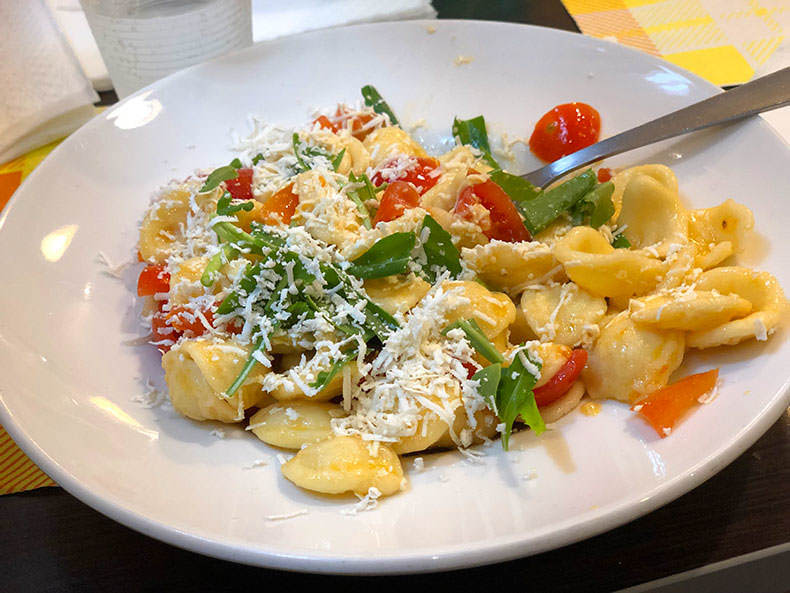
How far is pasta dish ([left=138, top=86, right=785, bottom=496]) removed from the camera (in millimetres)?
1324

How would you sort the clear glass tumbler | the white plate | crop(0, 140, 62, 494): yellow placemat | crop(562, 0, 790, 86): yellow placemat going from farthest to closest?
crop(562, 0, 790, 86): yellow placemat → the clear glass tumbler → crop(0, 140, 62, 494): yellow placemat → the white plate

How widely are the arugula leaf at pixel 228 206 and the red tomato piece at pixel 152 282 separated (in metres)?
0.20

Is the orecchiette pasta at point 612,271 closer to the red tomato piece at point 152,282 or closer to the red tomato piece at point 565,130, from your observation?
the red tomato piece at point 565,130

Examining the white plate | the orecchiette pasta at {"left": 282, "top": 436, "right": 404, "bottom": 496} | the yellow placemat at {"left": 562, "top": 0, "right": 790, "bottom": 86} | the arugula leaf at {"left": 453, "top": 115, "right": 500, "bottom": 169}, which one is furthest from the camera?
the yellow placemat at {"left": 562, "top": 0, "right": 790, "bottom": 86}

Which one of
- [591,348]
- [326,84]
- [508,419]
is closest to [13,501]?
[508,419]

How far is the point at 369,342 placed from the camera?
1.48 meters

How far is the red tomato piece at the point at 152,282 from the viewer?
165 cm

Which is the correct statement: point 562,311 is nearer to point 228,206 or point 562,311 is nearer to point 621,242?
point 621,242

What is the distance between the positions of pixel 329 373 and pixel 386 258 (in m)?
0.30

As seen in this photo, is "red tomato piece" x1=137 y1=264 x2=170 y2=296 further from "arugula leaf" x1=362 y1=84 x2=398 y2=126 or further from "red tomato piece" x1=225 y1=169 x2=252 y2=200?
"arugula leaf" x1=362 y1=84 x2=398 y2=126

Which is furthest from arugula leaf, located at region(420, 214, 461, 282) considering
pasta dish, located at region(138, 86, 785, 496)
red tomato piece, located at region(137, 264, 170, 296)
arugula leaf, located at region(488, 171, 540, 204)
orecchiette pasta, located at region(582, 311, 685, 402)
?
red tomato piece, located at region(137, 264, 170, 296)

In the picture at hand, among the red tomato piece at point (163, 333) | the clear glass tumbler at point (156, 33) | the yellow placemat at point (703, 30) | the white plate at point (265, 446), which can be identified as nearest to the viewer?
the white plate at point (265, 446)

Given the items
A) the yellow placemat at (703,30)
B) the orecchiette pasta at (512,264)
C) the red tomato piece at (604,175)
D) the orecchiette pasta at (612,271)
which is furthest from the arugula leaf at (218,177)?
the yellow placemat at (703,30)

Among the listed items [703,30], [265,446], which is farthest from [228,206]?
[703,30]
